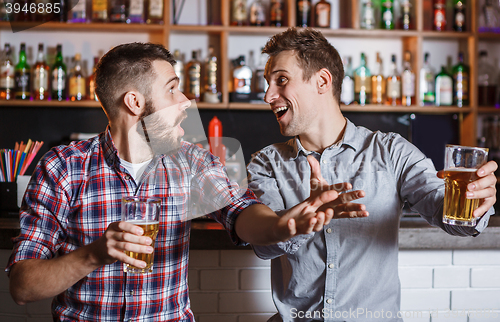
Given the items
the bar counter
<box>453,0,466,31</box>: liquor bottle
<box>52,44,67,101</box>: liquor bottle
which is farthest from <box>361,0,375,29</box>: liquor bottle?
<box>52,44,67,101</box>: liquor bottle

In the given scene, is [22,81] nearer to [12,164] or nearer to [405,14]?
[12,164]

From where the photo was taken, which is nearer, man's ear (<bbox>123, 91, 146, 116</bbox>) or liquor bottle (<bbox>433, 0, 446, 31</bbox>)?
man's ear (<bbox>123, 91, 146, 116</bbox>)

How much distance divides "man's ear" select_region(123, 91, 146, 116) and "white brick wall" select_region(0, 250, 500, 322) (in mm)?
489

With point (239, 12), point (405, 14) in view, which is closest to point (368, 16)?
point (405, 14)

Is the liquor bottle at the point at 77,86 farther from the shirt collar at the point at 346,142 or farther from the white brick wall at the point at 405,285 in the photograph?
the shirt collar at the point at 346,142

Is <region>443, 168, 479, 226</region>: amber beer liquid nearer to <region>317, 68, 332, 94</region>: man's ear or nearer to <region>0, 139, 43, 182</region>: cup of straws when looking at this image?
<region>317, 68, 332, 94</region>: man's ear

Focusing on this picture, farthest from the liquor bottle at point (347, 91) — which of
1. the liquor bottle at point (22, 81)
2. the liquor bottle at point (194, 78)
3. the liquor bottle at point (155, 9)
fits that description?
the liquor bottle at point (22, 81)

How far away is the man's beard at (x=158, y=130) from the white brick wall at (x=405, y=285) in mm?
409

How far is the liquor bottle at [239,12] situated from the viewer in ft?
7.91

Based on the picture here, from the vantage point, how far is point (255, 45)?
2.58m

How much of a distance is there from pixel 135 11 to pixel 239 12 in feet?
1.88

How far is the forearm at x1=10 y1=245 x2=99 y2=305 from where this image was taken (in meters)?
0.80

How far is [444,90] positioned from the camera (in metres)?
2.49

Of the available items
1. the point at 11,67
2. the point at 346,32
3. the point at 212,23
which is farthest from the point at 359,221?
the point at 11,67
